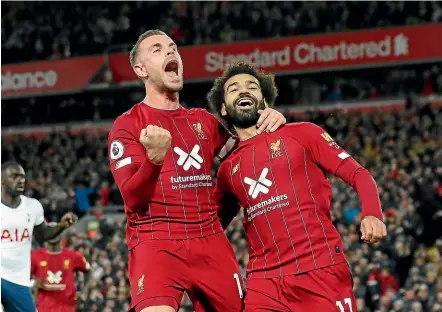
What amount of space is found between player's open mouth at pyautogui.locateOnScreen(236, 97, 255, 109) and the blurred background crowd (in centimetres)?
663

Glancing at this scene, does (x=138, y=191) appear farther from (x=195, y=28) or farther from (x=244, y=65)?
(x=195, y=28)

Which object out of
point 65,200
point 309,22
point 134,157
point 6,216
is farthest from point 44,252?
point 309,22

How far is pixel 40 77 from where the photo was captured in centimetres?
2767

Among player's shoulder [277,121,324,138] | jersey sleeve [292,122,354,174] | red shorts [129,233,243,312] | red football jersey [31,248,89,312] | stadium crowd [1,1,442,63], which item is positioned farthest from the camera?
stadium crowd [1,1,442,63]

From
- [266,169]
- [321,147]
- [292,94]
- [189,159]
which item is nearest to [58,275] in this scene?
[189,159]

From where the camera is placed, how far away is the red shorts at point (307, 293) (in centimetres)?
530

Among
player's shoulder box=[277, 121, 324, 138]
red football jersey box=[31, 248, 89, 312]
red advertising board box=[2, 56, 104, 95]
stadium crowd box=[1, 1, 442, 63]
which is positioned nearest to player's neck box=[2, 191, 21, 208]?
red football jersey box=[31, 248, 89, 312]

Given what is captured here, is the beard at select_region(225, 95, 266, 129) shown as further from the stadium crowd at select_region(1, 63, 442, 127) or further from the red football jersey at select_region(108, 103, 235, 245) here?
the stadium crowd at select_region(1, 63, 442, 127)

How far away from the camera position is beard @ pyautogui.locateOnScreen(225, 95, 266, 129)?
18.6ft

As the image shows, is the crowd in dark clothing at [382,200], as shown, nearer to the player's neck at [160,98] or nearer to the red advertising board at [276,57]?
the red advertising board at [276,57]

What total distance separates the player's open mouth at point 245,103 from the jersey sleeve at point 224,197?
37cm

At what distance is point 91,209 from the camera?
22.3 metres

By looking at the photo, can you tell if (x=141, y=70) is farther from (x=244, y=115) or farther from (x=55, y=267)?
(x=55, y=267)

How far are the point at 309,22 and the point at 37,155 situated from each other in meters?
8.76
